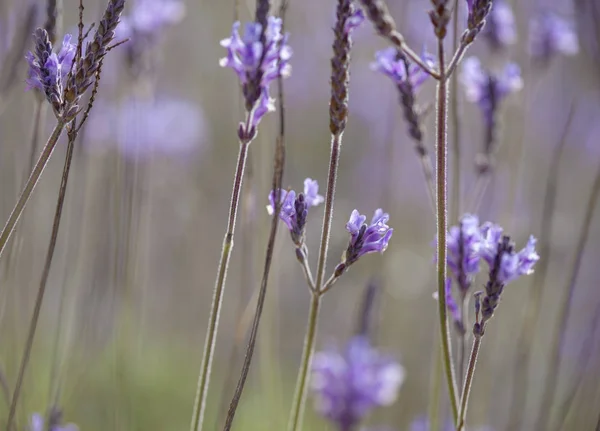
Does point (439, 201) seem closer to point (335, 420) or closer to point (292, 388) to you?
point (335, 420)

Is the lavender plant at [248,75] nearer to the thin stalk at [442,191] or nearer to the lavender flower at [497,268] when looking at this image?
the thin stalk at [442,191]

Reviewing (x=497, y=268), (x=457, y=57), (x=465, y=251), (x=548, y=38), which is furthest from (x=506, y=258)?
(x=548, y=38)

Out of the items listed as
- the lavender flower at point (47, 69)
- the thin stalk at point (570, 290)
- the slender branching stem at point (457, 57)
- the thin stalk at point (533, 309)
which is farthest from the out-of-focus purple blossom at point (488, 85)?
the lavender flower at point (47, 69)

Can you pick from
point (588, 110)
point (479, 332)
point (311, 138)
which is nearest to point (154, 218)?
point (311, 138)

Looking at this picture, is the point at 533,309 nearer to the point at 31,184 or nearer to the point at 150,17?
the point at 31,184

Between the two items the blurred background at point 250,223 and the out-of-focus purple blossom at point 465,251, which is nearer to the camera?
the out-of-focus purple blossom at point 465,251

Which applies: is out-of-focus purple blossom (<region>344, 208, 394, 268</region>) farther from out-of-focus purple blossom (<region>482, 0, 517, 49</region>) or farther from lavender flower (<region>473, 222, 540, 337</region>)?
out-of-focus purple blossom (<region>482, 0, 517, 49</region>)

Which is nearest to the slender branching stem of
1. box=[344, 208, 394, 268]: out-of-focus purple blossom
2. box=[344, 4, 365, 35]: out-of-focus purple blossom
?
box=[344, 4, 365, 35]: out-of-focus purple blossom
